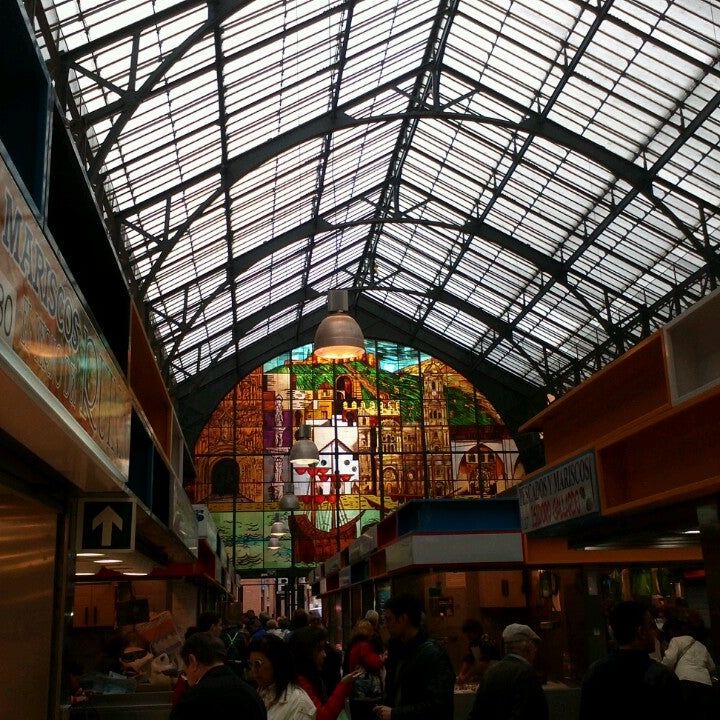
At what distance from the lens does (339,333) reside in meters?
9.73

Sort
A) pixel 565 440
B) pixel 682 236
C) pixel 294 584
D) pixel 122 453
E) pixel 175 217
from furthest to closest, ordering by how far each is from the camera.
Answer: pixel 294 584
pixel 682 236
pixel 175 217
pixel 565 440
pixel 122 453

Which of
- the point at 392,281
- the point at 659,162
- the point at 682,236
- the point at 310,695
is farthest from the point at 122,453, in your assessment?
the point at 392,281

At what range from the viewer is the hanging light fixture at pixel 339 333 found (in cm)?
965

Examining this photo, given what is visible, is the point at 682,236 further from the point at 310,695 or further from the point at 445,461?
the point at 310,695

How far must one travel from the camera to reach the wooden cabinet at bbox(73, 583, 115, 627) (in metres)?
15.3

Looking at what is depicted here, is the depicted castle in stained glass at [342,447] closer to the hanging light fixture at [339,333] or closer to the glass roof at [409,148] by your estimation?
the glass roof at [409,148]

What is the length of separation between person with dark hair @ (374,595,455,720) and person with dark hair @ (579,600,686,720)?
66 centimetres

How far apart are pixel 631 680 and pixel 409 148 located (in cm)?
2212

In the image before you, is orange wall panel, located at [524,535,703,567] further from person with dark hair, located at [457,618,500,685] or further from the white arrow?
the white arrow

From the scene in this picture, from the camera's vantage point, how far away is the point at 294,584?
33688 mm

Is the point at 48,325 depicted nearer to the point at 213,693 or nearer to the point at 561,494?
the point at 213,693

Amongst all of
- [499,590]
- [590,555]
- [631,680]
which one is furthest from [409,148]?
[631,680]

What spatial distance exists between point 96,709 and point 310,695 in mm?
3300

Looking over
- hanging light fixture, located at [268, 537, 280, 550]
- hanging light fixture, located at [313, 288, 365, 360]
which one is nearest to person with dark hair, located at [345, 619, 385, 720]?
hanging light fixture, located at [313, 288, 365, 360]
